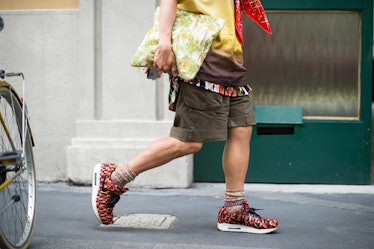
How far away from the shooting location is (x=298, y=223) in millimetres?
4344

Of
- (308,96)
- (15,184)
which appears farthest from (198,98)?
(308,96)

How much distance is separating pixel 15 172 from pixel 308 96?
10.9 feet

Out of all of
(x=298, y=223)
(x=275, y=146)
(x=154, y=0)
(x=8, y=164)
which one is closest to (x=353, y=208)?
(x=298, y=223)

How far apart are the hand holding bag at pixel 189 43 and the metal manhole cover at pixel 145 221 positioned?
3.43ft

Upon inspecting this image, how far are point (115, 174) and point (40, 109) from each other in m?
2.13

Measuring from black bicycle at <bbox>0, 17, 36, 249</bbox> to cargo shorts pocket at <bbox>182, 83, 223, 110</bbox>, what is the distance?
946mm

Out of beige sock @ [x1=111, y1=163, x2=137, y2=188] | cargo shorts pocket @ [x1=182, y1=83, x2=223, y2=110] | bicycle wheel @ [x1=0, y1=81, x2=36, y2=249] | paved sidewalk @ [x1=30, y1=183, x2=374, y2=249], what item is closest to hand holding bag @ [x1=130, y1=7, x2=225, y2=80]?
cargo shorts pocket @ [x1=182, y1=83, x2=223, y2=110]

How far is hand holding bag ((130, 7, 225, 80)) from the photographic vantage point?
12.3 feet

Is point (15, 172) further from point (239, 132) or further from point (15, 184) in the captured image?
point (239, 132)

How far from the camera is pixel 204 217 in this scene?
4.55 meters

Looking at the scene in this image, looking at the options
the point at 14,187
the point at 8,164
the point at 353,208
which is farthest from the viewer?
the point at 353,208

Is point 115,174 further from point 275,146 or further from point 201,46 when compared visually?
point 275,146

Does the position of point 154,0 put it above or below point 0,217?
above

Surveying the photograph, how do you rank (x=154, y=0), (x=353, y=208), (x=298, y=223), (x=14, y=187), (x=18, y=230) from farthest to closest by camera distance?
(x=154, y=0)
(x=353, y=208)
(x=298, y=223)
(x=18, y=230)
(x=14, y=187)
